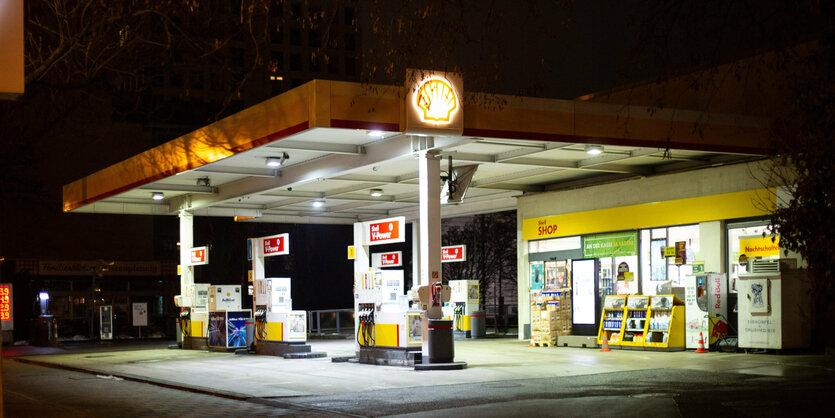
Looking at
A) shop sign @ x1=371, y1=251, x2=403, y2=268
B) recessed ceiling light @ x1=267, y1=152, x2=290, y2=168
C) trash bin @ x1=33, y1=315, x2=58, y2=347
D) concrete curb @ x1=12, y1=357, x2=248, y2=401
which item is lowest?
trash bin @ x1=33, y1=315, x2=58, y2=347

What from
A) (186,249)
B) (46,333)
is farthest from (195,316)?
(46,333)

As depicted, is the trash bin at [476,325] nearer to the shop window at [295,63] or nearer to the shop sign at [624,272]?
the shop sign at [624,272]

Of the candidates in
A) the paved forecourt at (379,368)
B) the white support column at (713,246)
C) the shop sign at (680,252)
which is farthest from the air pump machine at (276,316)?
the white support column at (713,246)

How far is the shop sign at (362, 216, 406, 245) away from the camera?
2045cm

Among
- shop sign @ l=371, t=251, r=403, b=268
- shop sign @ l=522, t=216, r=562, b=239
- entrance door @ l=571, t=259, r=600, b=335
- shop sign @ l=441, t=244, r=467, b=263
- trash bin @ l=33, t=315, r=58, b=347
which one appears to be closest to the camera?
entrance door @ l=571, t=259, r=600, b=335

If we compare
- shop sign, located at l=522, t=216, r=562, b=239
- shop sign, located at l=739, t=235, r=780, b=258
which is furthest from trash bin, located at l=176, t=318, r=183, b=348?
shop sign, located at l=739, t=235, r=780, b=258

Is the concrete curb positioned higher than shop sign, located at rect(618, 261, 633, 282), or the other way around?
shop sign, located at rect(618, 261, 633, 282)

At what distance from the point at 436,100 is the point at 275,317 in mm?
9682

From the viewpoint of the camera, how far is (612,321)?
2289 centimetres

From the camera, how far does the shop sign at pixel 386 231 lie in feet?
67.1

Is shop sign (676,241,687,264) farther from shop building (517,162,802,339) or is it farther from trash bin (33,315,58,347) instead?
trash bin (33,315,58,347)

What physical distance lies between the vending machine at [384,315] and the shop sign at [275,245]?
382 cm

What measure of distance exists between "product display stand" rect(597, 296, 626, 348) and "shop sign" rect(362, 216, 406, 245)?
593cm

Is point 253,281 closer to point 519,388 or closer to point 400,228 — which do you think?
point 400,228
